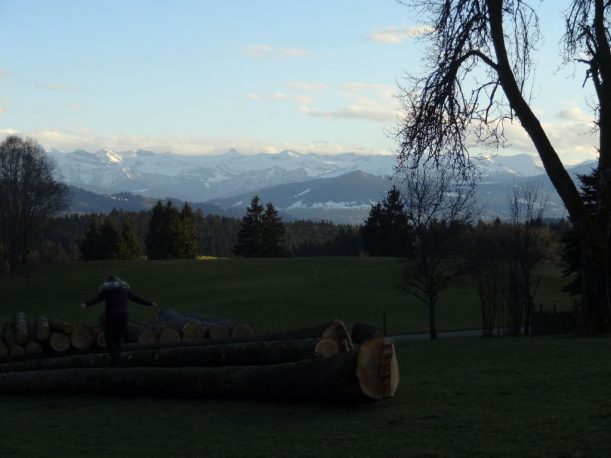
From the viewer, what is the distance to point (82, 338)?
20.3 meters

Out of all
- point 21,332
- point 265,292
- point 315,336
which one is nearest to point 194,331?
point 21,332

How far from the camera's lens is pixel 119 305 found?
51.0 ft

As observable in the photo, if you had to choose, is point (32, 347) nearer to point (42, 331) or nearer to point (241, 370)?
point (42, 331)

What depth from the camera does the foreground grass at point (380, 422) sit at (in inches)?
336

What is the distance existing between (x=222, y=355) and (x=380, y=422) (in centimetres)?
407

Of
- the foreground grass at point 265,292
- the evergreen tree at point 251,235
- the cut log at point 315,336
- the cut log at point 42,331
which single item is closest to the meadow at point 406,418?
the cut log at point 315,336

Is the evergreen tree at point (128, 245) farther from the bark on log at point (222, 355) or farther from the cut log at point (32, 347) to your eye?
the bark on log at point (222, 355)

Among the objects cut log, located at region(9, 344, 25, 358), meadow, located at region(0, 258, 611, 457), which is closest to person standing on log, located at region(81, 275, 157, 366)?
meadow, located at region(0, 258, 611, 457)

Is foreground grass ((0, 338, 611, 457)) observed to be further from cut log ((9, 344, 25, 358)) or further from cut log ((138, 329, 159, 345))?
cut log ((9, 344, 25, 358))

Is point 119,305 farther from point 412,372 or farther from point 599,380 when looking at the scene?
point 599,380

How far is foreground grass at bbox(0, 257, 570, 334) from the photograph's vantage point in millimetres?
50719

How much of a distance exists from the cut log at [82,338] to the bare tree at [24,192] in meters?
56.0

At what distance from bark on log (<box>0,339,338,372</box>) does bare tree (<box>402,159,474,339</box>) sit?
18043mm

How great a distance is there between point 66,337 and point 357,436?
13.0m
